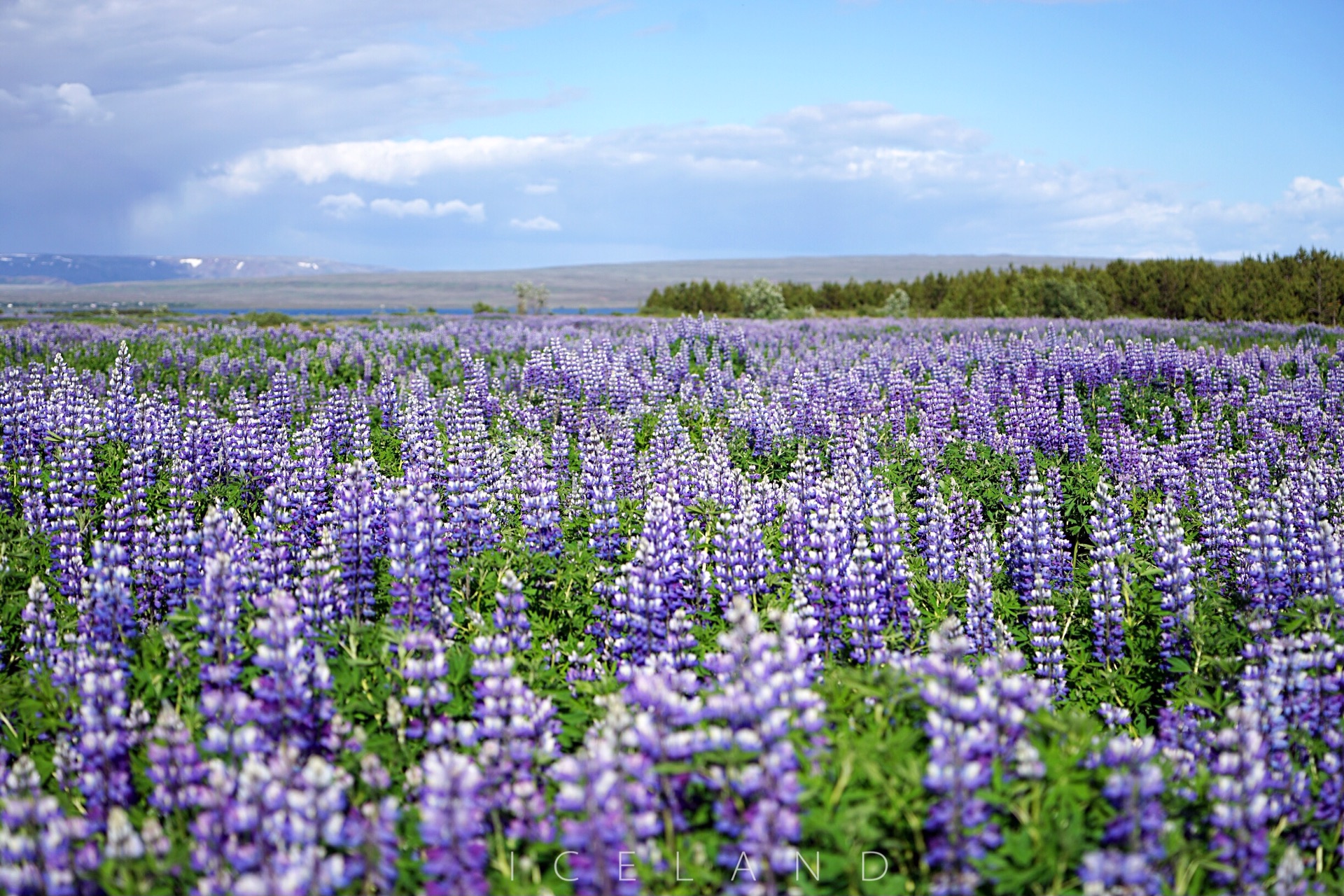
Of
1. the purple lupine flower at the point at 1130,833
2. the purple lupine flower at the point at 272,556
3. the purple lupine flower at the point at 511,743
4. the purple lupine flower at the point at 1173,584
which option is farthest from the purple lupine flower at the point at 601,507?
the purple lupine flower at the point at 1130,833

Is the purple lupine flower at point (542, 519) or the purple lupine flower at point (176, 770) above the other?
the purple lupine flower at point (542, 519)

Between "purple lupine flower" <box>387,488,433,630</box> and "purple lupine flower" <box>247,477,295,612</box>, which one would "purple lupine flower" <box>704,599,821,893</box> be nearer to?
"purple lupine flower" <box>387,488,433,630</box>

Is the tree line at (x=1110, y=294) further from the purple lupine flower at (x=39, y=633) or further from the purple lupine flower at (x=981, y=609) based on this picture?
the purple lupine flower at (x=39, y=633)

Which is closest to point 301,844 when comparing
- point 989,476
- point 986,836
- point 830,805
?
point 830,805

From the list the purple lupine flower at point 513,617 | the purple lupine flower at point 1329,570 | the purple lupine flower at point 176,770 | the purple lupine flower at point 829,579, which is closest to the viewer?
the purple lupine flower at point 176,770

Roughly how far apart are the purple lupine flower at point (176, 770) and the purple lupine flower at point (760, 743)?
1842 millimetres

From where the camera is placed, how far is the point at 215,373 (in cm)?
1592

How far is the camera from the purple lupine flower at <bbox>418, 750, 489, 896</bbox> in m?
2.67

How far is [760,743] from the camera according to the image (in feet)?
9.61

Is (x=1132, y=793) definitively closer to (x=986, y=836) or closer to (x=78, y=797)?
(x=986, y=836)

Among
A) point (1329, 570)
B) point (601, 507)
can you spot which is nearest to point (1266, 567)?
point (1329, 570)

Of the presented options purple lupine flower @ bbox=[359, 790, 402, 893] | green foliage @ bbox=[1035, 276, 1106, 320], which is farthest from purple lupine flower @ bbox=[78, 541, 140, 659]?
green foliage @ bbox=[1035, 276, 1106, 320]

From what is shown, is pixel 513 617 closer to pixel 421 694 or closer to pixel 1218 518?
pixel 421 694

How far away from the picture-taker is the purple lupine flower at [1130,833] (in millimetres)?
2609
